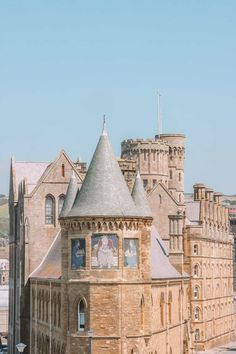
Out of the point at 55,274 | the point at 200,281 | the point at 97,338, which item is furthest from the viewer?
the point at 200,281

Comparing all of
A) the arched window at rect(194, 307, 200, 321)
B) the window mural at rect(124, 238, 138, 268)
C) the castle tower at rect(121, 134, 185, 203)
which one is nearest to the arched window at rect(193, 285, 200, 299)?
the arched window at rect(194, 307, 200, 321)

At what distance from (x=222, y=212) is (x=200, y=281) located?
1805 cm

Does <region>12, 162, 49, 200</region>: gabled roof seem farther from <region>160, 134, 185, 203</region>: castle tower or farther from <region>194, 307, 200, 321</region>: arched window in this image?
<region>160, 134, 185, 203</region>: castle tower

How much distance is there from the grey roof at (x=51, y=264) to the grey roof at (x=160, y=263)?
285 inches

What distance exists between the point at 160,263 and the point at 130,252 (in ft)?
50.0

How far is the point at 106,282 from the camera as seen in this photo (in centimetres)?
5209

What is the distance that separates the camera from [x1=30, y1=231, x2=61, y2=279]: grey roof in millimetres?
63975

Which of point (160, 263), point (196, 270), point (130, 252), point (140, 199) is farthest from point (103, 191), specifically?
point (196, 270)

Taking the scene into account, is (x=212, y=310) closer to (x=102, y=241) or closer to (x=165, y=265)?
(x=165, y=265)

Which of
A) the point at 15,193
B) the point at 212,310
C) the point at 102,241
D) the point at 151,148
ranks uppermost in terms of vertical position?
the point at 151,148

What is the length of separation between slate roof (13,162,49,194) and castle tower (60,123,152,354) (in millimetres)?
27059

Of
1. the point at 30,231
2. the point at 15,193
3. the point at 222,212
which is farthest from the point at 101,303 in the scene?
the point at 222,212

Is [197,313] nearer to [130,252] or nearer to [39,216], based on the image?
[39,216]

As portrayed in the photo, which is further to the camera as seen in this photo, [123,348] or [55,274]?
[55,274]
